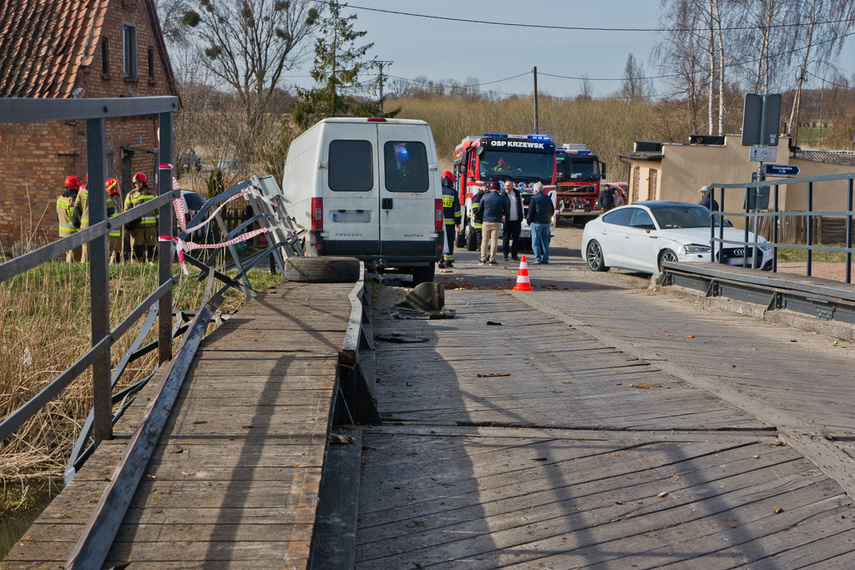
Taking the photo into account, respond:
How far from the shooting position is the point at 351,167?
12.5 metres

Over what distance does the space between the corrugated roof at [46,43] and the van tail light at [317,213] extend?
403 inches

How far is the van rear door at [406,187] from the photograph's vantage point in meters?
12.6

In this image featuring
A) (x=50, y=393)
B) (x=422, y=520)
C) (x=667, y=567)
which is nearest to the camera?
(x=50, y=393)

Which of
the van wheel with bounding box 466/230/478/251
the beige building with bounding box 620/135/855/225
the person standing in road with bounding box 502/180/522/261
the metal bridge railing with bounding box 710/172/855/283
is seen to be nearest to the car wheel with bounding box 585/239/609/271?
the person standing in road with bounding box 502/180/522/261

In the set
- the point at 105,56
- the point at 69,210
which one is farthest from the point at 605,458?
the point at 105,56

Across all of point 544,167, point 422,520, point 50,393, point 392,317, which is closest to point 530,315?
point 392,317

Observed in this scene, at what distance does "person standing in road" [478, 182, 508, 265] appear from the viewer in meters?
18.9

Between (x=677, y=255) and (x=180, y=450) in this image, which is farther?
(x=677, y=255)

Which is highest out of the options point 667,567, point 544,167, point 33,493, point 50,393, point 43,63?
point 43,63

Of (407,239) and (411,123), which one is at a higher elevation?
(411,123)

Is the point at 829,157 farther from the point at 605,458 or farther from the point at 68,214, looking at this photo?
the point at 605,458

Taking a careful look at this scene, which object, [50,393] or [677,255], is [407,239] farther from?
[50,393]

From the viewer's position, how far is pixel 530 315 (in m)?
9.69

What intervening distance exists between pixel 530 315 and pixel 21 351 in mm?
5414
